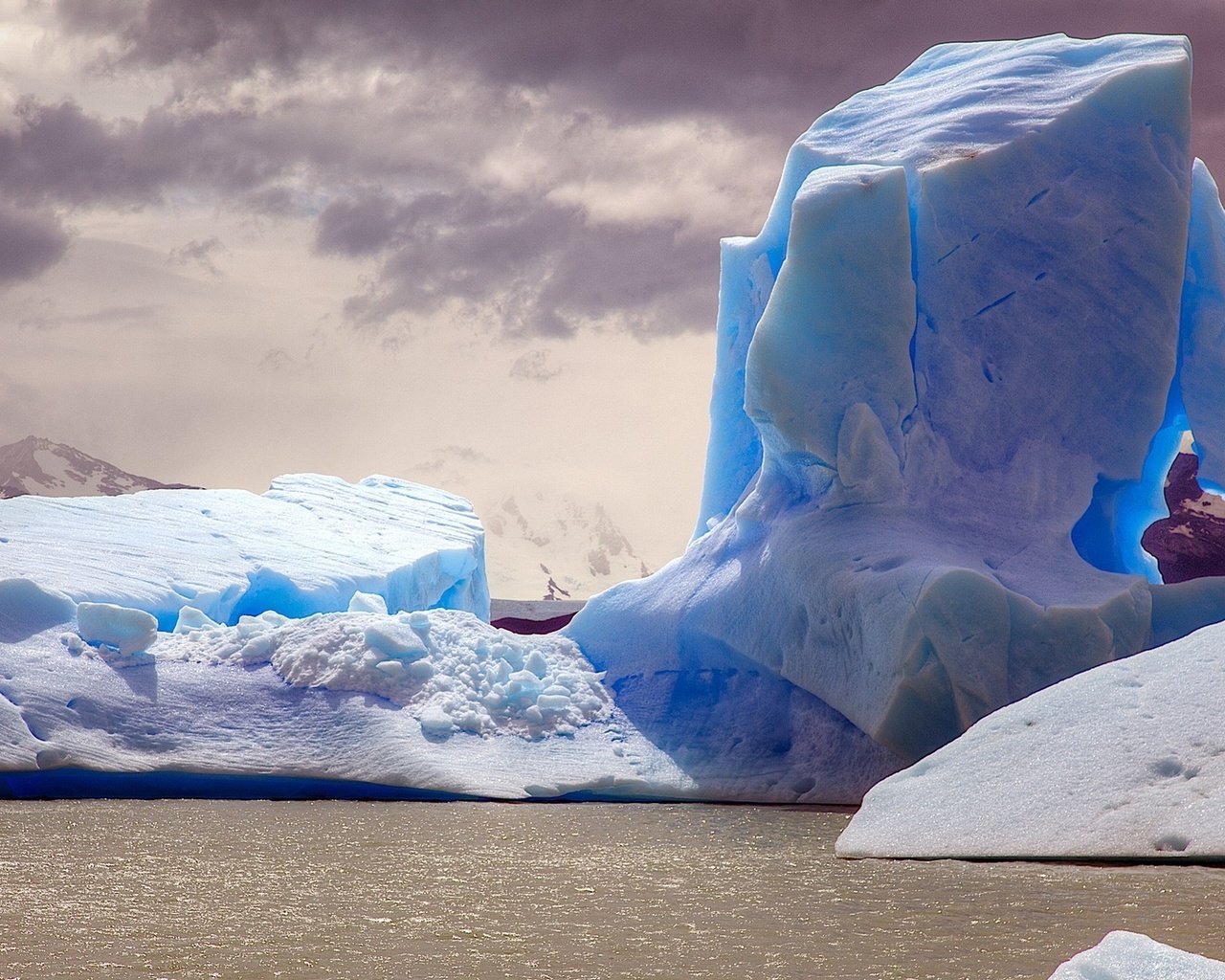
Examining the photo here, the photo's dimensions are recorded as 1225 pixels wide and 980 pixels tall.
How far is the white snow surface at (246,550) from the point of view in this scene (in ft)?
24.2

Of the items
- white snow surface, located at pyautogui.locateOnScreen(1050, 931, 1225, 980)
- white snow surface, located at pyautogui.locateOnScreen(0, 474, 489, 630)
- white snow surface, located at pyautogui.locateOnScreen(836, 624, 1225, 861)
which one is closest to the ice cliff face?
white snow surface, located at pyautogui.locateOnScreen(836, 624, 1225, 861)

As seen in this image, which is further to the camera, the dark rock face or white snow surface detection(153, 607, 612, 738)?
the dark rock face

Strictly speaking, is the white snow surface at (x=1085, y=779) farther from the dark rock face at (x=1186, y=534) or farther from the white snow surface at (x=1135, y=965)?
the dark rock face at (x=1186, y=534)

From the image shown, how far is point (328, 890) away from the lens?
3.43 metres

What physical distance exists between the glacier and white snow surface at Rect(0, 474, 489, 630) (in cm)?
5

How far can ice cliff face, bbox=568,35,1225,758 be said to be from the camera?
6.51m

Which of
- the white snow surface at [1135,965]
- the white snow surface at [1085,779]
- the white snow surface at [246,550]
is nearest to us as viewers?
the white snow surface at [1135,965]

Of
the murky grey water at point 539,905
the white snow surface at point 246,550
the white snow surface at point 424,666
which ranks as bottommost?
the murky grey water at point 539,905

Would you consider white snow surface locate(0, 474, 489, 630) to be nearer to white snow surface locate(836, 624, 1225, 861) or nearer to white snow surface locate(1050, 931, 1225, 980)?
white snow surface locate(836, 624, 1225, 861)

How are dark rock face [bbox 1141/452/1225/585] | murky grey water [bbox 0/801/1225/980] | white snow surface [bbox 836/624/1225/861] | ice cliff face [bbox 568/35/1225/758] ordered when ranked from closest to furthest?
murky grey water [bbox 0/801/1225/980], white snow surface [bbox 836/624/1225/861], ice cliff face [bbox 568/35/1225/758], dark rock face [bbox 1141/452/1225/585]

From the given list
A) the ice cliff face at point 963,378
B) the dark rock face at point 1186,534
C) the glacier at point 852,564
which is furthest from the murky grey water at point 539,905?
the dark rock face at point 1186,534

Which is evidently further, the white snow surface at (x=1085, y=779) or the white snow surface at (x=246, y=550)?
the white snow surface at (x=246, y=550)

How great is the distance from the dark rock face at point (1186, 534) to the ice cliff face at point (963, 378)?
38.1ft

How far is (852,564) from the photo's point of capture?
6324 mm
